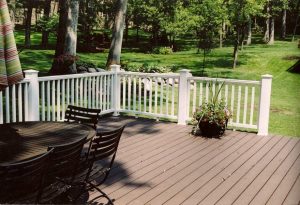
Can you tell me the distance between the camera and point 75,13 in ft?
37.4

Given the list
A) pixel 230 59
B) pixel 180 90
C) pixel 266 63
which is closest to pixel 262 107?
pixel 180 90

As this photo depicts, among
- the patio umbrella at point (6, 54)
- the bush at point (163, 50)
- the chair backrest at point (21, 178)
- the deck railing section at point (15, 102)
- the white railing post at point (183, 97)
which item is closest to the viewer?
the chair backrest at point (21, 178)

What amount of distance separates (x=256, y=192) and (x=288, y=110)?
800 cm

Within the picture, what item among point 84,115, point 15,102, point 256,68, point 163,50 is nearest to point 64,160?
point 84,115

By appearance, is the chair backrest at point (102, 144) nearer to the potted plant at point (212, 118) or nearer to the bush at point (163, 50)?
the potted plant at point (212, 118)

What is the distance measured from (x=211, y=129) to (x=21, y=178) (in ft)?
16.3

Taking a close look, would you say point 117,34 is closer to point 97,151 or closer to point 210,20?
point 210,20

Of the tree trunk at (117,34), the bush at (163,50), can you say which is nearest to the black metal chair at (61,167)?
the tree trunk at (117,34)

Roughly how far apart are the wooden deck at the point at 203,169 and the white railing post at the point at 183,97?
0.54 meters

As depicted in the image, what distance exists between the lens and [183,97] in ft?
27.4

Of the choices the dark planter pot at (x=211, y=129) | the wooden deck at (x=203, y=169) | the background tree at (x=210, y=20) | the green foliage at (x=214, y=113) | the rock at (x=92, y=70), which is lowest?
the wooden deck at (x=203, y=169)

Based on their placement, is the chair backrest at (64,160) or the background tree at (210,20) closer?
the chair backrest at (64,160)

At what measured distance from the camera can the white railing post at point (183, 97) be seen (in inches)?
326

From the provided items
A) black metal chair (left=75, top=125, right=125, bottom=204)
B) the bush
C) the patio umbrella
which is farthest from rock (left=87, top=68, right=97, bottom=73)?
the bush
